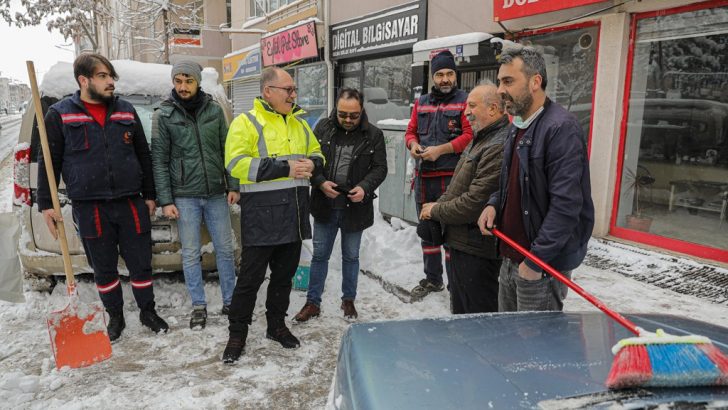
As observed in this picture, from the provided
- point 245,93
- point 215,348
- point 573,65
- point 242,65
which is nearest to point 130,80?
point 215,348

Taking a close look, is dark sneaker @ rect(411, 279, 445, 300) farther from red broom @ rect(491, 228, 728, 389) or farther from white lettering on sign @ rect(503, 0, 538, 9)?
white lettering on sign @ rect(503, 0, 538, 9)

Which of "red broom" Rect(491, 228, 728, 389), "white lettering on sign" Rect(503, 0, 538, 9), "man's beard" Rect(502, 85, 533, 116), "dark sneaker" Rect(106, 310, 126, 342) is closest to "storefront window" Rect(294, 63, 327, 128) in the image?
"white lettering on sign" Rect(503, 0, 538, 9)

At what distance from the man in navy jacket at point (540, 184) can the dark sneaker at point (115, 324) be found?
118 inches

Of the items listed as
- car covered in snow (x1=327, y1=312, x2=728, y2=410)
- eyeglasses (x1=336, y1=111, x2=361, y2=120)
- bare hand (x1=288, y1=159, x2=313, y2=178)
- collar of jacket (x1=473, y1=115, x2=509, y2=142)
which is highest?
eyeglasses (x1=336, y1=111, x2=361, y2=120)

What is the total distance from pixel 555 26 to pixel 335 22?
6949 millimetres

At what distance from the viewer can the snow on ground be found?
305 centimetres

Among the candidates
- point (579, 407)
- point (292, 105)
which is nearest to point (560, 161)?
point (579, 407)

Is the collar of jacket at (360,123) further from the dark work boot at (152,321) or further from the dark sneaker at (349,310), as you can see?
the dark work boot at (152,321)

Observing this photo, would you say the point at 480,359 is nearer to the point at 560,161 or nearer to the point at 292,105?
the point at 560,161

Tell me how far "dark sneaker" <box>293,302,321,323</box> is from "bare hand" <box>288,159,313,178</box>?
1.32 m

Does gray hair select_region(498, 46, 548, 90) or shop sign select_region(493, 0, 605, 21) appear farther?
shop sign select_region(493, 0, 605, 21)

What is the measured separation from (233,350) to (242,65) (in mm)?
15555

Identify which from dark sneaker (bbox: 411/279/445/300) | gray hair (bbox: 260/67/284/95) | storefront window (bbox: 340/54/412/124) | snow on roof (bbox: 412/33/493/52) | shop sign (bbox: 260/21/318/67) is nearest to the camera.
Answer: gray hair (bbox: 260/67/284/95)

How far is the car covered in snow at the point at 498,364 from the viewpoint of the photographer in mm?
1343
